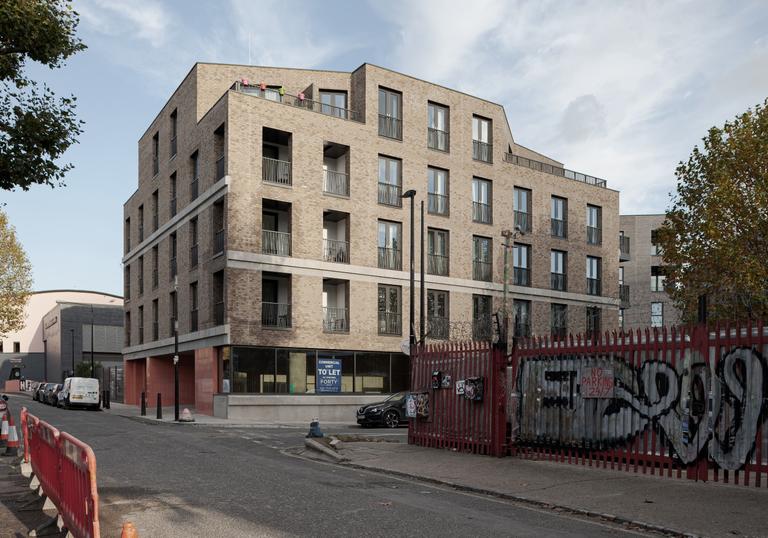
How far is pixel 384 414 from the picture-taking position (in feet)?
87.1

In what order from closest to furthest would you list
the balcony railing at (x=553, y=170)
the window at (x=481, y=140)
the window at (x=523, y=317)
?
1. the window at (x=481, y=140)
2. the window at (x=523, y=317)
3. the balcony railing at (x=553, y=170)

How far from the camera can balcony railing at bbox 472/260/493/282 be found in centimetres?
3891

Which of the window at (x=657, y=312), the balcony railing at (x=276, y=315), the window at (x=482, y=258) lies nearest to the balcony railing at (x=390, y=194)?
the window at (x=482, y=258)

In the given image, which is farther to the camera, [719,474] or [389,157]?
[389,157]

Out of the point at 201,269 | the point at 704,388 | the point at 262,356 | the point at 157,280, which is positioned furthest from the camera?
the point at 157,280

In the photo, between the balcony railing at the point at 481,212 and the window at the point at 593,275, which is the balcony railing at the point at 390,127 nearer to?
the balcony railing at the point at 481,212

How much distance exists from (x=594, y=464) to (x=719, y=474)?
2120 mm

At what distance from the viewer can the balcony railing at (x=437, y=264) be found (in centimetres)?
3681

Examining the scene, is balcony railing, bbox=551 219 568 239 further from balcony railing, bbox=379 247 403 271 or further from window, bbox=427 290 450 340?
balcony railing, bbox=379 247 403 271

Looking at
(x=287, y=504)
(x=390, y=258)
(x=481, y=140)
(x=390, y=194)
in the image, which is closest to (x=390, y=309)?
(x=390, y=258)

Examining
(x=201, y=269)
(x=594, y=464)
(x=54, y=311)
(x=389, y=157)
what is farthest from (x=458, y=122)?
(x=54, y=311)

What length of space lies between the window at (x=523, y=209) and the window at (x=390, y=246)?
8450mm

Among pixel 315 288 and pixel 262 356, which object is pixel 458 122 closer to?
pixel 315 288

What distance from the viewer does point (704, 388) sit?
1098 cm
